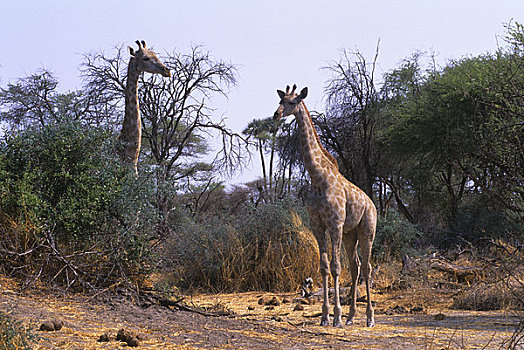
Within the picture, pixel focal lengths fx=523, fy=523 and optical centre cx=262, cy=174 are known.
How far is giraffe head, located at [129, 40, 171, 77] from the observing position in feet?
28.1

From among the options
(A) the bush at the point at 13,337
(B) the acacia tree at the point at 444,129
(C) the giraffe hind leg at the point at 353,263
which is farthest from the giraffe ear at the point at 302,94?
(B) the acacia tree at the point at 444,129

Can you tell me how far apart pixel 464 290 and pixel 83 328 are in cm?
571

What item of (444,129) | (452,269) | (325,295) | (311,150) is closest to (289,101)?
(311,150)

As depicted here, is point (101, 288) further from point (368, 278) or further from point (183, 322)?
point (368, 278)

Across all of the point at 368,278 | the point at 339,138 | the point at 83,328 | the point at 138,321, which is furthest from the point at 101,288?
the point at 339,138

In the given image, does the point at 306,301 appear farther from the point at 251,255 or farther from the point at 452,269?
the point at 452,269

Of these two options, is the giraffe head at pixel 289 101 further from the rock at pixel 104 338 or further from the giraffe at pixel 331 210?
the rock at pixel 104 338

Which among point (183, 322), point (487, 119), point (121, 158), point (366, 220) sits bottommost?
point (183, 322)

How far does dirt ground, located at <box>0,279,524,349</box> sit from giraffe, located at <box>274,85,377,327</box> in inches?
17.8

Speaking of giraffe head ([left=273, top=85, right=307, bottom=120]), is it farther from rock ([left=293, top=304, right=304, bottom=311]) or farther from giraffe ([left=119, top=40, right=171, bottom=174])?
rock ([left=293, top=304, right=304, bottom=311])

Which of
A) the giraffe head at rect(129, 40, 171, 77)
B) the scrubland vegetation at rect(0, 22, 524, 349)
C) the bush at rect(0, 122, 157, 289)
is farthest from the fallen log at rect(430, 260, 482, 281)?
the giraffe head at rect(129, 40, 171, 77)

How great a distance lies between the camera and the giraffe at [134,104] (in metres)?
7.85

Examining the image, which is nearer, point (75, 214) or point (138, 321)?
point (138, 321)

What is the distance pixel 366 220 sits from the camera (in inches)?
274
